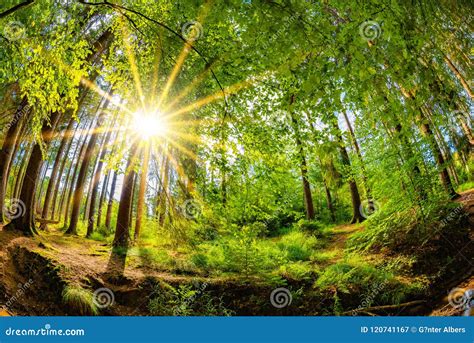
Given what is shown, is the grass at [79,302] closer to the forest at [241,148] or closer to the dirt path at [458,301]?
the forest at [241,148]

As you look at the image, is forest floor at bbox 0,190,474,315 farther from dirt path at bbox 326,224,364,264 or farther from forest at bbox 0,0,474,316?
dirt path at bbox 326,224,364,264

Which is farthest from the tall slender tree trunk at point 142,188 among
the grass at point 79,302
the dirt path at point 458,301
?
the dirt path at point 458,301

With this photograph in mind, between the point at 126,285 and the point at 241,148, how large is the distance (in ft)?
14.4

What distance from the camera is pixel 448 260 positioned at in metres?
7.20

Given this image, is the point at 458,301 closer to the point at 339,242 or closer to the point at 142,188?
the point at 339,242

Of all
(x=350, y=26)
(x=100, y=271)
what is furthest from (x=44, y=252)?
(x=350, y=26)

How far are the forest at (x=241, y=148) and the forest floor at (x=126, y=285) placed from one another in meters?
0.04

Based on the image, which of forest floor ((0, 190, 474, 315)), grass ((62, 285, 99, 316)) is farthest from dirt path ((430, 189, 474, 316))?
grass ((62, 285, 99, 316))

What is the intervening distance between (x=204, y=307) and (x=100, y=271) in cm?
296

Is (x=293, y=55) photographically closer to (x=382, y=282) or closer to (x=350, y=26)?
(x=350, y=26)

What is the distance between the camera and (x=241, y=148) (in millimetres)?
5551

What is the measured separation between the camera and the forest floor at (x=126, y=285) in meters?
5.85

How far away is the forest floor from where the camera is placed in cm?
585

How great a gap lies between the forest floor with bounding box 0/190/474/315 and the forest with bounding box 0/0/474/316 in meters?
0.04
